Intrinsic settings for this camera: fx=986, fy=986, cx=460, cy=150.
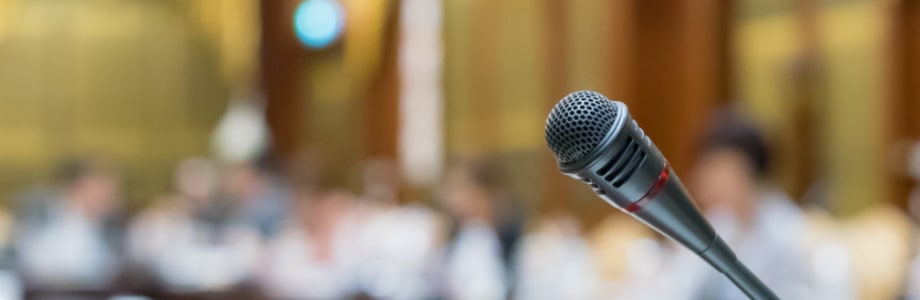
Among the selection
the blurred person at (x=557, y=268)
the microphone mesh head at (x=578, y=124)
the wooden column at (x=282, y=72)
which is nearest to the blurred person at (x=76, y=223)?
the blurred person at (x=557, y=268)

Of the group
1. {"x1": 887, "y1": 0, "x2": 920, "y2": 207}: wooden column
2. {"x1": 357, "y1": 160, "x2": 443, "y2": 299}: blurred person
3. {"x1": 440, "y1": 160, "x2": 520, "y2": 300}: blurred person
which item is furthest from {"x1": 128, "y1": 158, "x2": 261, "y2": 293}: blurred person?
{"x1": 887, "y1": 0, "x2": 920, "y2": 207}: wooden column

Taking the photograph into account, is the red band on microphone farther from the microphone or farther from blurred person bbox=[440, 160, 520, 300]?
blurred person bbox=[440, 160, 520, 300]

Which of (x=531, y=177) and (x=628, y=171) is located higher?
(x=628, y=171)

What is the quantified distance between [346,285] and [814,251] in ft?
5.16

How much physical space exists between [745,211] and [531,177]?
2481mm

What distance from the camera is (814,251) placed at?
8.88 ft

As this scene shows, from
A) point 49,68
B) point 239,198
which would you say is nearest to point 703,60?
point 239,198

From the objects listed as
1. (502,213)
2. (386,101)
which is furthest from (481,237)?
(386,101)

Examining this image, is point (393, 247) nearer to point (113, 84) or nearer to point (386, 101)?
point (386, 101)

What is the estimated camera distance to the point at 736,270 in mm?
711

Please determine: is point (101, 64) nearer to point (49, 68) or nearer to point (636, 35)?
point (49, 68)

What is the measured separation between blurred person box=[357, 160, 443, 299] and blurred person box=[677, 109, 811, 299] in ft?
3.89

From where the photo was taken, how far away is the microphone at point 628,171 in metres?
0.67

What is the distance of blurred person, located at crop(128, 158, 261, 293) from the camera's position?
367cm
